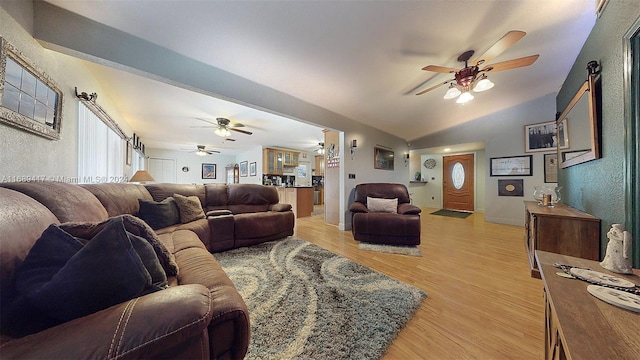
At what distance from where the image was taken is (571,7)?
5.87 feet

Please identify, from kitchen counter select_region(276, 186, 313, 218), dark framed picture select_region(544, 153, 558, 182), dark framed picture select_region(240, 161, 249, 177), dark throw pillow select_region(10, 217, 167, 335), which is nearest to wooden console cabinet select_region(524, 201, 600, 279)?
dark throw pillow select_region(10, 217, 167, 335)

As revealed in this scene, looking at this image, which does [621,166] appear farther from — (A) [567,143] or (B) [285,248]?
(B) [285,248]

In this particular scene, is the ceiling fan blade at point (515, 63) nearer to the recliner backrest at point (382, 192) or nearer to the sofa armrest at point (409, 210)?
the sofa armrest at point (409, 210)

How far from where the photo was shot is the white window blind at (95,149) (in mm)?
2093

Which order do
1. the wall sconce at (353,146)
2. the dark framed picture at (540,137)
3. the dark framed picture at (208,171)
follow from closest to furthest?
the dark framed picture at (540,137) → the wall sconce at (353,146) → the dark framed picture at (208,171)

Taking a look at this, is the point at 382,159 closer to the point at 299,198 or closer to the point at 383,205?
the point at 383,205

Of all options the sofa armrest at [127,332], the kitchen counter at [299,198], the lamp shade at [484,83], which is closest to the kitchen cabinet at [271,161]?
the kitchen counter at [299,198]

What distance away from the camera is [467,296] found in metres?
1.71

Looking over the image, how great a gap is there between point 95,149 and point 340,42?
3.15 m

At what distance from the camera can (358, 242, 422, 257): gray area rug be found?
8.79ft

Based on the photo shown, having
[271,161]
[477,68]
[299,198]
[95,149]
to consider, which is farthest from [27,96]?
[271,161]

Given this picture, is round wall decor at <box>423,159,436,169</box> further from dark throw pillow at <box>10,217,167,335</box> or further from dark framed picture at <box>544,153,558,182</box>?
dark throw pillow at <box>10,217,167,335</box>

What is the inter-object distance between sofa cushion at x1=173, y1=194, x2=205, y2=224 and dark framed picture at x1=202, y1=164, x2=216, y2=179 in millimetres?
6137

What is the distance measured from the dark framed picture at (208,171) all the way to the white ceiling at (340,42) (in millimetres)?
4841
